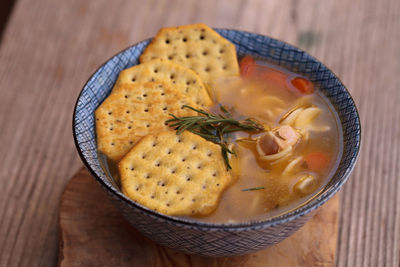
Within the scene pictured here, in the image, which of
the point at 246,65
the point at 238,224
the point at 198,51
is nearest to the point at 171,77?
the point at 198,51

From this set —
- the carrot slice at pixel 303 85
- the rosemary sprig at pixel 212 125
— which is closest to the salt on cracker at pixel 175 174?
the rosemary sprig at pixel 212 125

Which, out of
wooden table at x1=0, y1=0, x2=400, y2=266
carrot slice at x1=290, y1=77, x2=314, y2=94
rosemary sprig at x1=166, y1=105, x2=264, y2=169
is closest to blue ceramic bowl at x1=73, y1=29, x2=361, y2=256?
carrot slice at x1=290, y1=77, x2=314, y2=94

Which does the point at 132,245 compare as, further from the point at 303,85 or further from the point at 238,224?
the point at 303,85

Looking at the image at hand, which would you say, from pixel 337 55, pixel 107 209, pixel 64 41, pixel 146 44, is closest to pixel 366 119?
pixel 337 55

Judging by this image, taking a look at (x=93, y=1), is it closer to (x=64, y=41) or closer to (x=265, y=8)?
(x=64, y=41)

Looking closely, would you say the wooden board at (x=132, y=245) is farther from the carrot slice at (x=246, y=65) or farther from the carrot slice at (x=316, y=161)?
the carrot slice at (x=246, y=65)

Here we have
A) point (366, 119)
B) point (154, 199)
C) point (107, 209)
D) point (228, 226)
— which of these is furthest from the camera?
point (366, 119)
